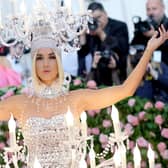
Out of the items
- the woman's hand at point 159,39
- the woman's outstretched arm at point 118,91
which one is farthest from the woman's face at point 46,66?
the woman's hand at point 159,39

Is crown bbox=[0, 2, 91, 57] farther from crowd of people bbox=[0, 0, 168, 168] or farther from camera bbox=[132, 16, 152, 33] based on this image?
camera bbox=[132, 16, 152, 33]

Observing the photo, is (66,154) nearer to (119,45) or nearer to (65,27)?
(65,27)

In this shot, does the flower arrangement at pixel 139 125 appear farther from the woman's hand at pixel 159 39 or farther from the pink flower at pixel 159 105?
the woman's hand at pixel 159 39

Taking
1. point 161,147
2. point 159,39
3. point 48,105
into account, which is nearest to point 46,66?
point 48,105

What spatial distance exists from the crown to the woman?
0.04 metres

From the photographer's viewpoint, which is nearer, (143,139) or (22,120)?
(22,120)

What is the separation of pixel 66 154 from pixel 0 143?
3.87 feet

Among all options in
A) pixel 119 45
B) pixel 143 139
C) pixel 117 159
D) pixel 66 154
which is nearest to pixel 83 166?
pixel 117 159

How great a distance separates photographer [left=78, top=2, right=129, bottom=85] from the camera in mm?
4672

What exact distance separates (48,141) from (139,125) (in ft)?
3.60

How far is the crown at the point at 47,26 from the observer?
317 cm

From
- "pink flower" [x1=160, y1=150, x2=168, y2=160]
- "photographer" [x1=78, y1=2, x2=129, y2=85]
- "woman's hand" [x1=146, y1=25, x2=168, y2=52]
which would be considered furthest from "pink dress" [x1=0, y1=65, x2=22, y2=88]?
"woman's hand" [x1=146, y1=25, x2=168, y2=52]

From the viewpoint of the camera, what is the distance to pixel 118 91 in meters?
3.15

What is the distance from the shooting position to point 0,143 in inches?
170
